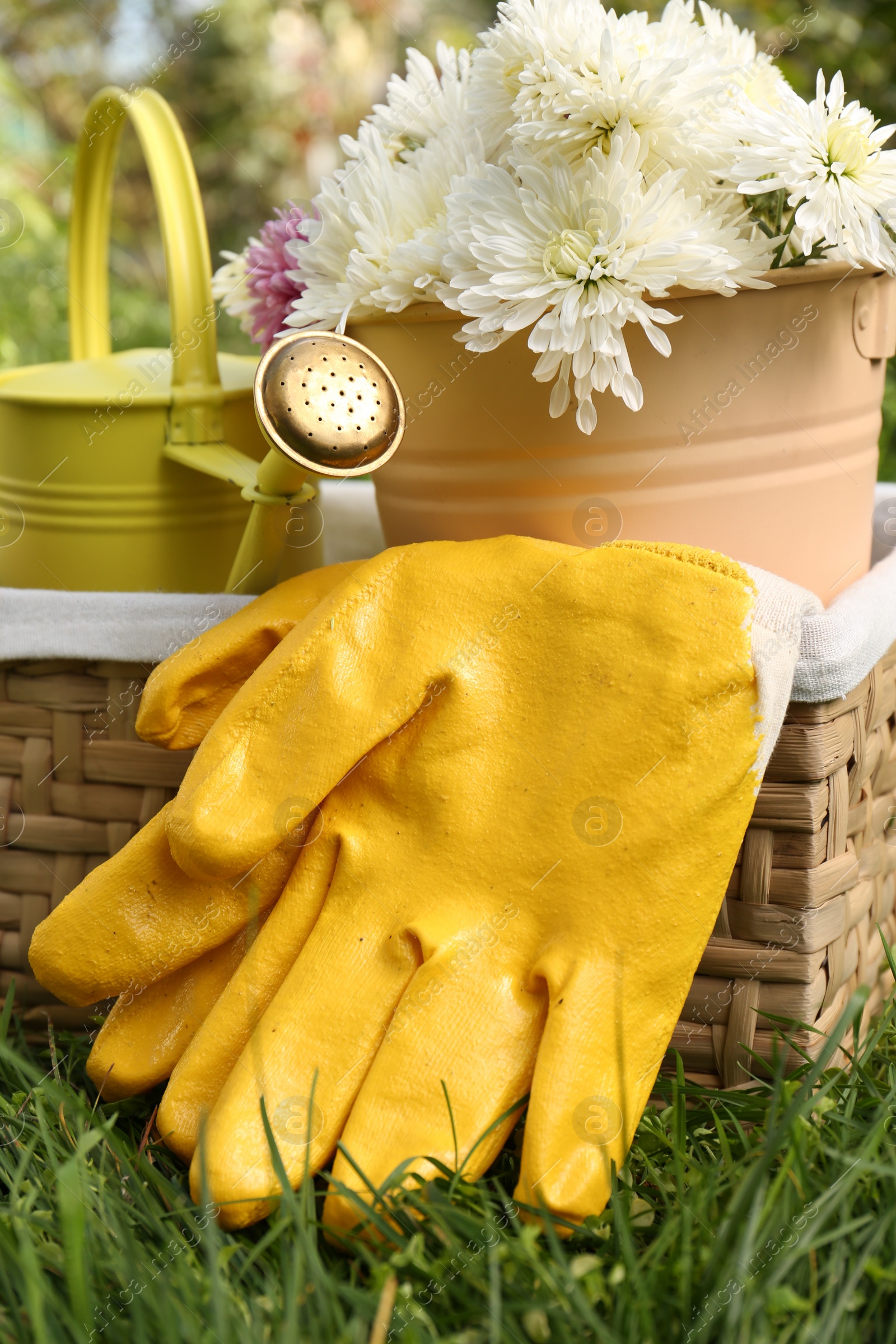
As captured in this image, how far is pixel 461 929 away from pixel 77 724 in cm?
43

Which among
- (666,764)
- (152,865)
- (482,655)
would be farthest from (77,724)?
(666,764)

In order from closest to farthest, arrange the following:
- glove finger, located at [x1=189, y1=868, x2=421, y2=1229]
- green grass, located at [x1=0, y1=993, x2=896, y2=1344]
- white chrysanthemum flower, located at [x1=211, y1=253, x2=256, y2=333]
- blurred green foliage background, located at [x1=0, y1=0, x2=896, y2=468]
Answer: green grass, located at [x1=0, y1=993, x2=896, y2=1344] → glove finger, located at [x1=189, y1=868, x2=421, y2=1229] → white chrysanthemum flower, located at [x1=211, y1=253, x2=256, y2=333] → blurred green foliage background, located at [x1=0, y1=0, x2=896, y2=468]

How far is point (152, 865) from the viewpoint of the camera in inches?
31.3

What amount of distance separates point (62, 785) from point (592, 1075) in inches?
21.7

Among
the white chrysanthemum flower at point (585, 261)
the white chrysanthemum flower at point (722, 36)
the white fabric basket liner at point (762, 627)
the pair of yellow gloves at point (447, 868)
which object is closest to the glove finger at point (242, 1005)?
the pair of yellow gloves at point (447, 868)

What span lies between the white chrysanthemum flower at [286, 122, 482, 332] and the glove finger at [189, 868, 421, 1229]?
17.4 inches

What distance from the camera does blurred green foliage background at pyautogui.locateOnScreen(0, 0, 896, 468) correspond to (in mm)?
4418

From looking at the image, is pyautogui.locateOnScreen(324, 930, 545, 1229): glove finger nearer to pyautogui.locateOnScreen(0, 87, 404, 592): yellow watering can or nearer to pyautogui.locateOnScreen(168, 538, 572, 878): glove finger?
pyautogui.locateOnScreen(168, 538, 572, 878): glove finger

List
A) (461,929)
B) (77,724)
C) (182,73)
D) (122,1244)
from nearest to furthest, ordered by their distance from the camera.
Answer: (122,1244) < (461,929) < (77,724) < (182,73)

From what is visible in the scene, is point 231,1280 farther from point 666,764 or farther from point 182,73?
point 182,73

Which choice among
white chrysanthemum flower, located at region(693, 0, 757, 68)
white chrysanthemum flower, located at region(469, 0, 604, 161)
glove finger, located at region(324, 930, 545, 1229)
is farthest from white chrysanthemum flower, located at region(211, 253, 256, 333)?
glove finger, located at region(324, 930, 545, 1229)

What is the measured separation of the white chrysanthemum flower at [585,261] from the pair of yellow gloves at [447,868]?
0.14 metres

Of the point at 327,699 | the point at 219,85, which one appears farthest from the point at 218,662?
the point at 219,85

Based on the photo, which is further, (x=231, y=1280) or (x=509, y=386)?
(x=509, y=386)
